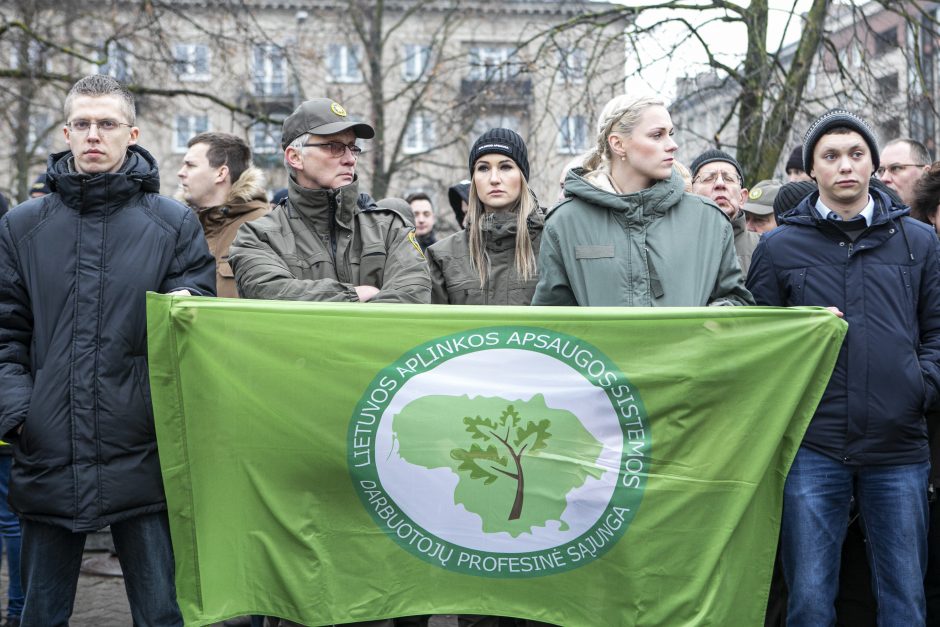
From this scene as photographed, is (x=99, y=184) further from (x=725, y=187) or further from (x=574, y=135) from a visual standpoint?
(x=574, y=135)

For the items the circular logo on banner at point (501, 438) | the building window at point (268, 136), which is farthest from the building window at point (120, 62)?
the circular logo on banner at point (501, 438)

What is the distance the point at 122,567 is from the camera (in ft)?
12.2

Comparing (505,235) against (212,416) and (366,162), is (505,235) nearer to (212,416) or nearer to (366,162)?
(212,416)

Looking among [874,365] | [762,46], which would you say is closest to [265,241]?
[874,365]

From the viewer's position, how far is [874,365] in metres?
3.67

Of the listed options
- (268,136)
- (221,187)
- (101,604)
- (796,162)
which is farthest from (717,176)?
(268,136)

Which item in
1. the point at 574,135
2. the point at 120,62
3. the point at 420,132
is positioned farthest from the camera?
the point at 420,132

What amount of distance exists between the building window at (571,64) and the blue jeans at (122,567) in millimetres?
7567

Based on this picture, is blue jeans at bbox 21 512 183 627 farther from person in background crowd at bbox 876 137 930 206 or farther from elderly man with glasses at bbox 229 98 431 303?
person in background crowd at bbox 876 137 930 206

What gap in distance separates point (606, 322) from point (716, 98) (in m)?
7.66

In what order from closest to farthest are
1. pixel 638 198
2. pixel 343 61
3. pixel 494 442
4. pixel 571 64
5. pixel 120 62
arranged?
pixel 494 442, pixel 638 198, pixel 571 64, pixel 120 62, pixel 343 61

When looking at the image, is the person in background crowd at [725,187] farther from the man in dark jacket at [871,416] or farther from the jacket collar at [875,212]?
the man in dark jacket at [871,416]

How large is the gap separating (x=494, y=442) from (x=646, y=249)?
0.90 metres

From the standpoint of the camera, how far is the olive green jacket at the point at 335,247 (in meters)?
4.03
